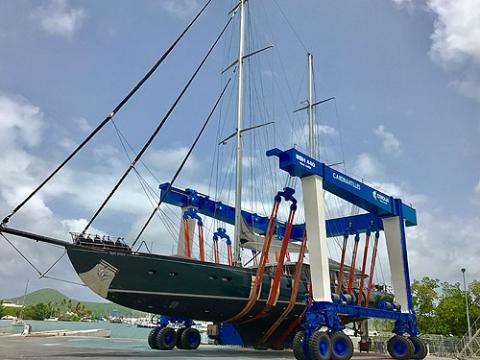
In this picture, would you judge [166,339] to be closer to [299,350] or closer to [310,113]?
[299,350]

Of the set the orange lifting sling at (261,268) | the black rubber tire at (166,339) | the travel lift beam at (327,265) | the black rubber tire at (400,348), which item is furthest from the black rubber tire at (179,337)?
the black rubber tire at (400,348)

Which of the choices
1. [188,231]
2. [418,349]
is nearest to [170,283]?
[188,231]

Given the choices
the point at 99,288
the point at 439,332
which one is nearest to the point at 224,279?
the point at 99,288

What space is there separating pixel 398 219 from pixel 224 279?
1008 centimetres

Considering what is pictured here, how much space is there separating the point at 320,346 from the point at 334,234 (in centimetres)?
1223

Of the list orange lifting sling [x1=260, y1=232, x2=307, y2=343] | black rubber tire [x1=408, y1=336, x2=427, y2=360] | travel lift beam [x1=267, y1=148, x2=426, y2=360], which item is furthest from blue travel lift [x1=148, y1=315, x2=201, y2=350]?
black rubber tire [x1=408, y1=336, x2=427, y2=360]

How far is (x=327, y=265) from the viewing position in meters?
17.9

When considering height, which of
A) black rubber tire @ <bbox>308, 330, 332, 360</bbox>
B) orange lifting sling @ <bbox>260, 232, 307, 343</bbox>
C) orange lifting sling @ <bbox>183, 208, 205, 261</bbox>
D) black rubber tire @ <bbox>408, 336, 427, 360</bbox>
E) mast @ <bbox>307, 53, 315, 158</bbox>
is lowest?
black rubber tire @ <bbox>408, 336, 427, 360</bbox>

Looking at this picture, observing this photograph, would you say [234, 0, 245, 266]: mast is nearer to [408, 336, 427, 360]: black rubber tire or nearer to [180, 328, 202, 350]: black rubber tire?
[180, 328, 202, 350]: black rubber tire

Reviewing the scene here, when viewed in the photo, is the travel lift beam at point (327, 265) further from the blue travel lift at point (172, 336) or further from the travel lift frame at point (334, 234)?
the blue travel lift at point (172, 336)

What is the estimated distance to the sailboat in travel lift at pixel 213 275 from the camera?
16016mm

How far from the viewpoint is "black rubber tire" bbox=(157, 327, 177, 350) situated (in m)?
22.3

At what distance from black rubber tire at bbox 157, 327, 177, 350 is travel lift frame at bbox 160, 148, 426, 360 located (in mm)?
6775

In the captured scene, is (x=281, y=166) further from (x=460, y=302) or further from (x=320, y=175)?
(x=460, y=302)
